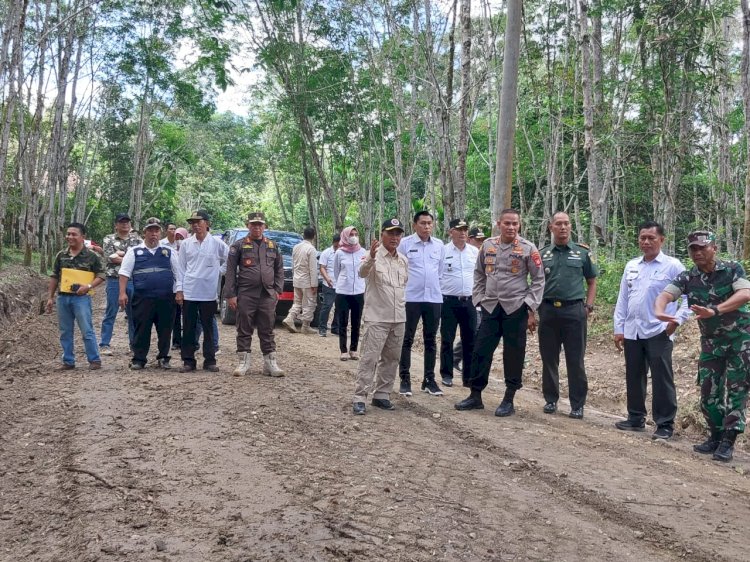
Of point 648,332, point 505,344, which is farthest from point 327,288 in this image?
point 648,332

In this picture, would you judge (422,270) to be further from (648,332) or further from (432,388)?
(648,332)

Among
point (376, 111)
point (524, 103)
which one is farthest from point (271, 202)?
point (524, 103)

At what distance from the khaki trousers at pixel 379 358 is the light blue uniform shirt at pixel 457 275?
1.40m

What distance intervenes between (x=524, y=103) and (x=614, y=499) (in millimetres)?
17589

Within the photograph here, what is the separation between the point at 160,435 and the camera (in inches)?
216

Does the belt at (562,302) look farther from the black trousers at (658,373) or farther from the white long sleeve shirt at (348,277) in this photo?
the white long sleeve shirt at (348,277)

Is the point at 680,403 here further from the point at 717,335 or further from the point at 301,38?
the point at 301,38

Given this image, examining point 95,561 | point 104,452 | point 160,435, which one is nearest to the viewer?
point 95,561

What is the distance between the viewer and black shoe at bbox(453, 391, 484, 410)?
7.04 m

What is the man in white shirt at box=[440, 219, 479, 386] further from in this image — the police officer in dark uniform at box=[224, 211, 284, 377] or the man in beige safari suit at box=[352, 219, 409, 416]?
the police officer in dark uniform at box=[224, 211, 284, 377]

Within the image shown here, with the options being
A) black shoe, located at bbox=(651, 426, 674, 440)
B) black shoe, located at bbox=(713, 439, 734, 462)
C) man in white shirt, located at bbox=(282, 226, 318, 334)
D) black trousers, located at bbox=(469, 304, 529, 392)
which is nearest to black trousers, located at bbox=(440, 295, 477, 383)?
black trousers, located at bbox=(469, 304, 529, 392)

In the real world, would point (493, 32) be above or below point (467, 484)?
above

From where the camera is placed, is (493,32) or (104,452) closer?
(104,452)

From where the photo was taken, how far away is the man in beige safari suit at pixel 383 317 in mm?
6586
